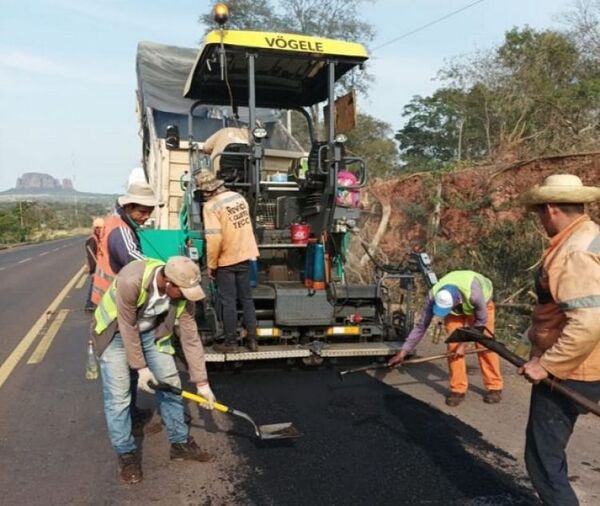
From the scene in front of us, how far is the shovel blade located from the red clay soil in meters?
4.94

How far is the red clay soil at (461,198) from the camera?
Result: 8.34 meters

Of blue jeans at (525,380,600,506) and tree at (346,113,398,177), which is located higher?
tree at (346,113,398,177)

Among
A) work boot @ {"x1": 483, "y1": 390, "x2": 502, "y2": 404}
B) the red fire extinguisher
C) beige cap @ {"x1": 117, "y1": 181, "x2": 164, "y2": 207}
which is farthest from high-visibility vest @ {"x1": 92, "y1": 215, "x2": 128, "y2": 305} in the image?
work boot @ {"x1": 483, "y1": 390, "x2": 502, "y2": 404}

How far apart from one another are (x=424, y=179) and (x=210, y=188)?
21.6 feet

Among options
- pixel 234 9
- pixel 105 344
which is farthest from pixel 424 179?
pixel 234 9

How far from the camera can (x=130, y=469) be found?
11.9ft

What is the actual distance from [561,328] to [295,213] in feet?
14.4

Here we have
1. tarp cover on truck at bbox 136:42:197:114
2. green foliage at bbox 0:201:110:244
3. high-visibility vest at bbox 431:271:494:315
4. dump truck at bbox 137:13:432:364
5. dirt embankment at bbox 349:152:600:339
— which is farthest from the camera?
green foliage at bbox 0:201:110:244

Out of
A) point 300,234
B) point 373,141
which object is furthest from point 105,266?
point 373,141

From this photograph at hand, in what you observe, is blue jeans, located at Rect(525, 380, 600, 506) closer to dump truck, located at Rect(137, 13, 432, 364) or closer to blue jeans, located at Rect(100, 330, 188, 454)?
blue jeans, located at Rect(100, 330, 188, 454)

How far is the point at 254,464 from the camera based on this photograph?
3865 millimetres

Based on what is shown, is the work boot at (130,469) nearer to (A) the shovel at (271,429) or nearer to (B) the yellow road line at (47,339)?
(A) the shovel at (271,429)

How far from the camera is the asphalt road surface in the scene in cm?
347

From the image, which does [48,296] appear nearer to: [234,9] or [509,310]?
[509,310]
